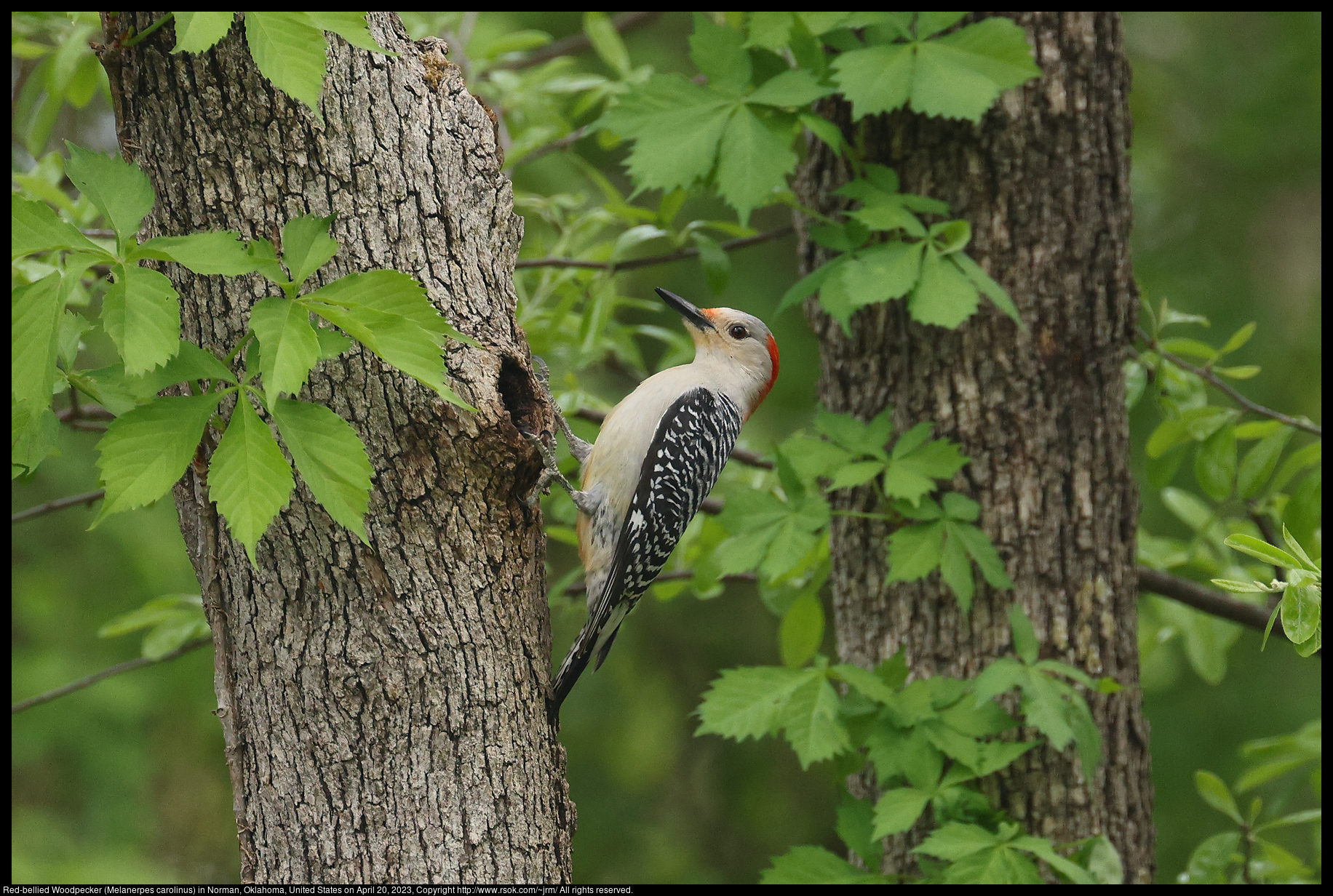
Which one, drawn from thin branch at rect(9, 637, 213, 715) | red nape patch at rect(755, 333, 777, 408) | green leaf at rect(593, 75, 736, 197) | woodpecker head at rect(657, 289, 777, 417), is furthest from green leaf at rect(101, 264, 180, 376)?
red nape patch at rect(755, 333, 777, 408)

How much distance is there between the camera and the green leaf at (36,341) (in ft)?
5.12

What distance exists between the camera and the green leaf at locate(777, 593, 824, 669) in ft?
12.0

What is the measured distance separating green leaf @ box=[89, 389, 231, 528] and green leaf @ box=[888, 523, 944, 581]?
2.13m

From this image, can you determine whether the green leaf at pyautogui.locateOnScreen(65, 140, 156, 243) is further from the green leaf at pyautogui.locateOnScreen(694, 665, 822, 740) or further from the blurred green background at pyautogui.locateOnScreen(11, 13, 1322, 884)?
the blurred green background at pyautogui.locateOnScreen(11, 13, 1322, 884)

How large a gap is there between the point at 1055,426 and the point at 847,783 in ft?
4.92

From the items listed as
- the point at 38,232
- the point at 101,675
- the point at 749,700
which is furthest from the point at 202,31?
the point at 101,675

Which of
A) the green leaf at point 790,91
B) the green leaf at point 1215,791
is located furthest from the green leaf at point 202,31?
the green leaf at point 1215,791

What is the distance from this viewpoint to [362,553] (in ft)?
6.95

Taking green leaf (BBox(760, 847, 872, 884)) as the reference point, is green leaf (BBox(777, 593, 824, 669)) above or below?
above

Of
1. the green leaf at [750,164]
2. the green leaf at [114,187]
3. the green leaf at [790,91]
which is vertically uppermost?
the green leaf at [790,91]

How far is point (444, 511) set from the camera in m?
2.20

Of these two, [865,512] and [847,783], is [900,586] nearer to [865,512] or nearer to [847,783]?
[865,512]

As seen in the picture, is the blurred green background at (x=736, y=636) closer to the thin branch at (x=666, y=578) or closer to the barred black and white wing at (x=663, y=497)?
the thin branch at (x=666, y=578)

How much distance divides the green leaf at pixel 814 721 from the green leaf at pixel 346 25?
2.14 m
